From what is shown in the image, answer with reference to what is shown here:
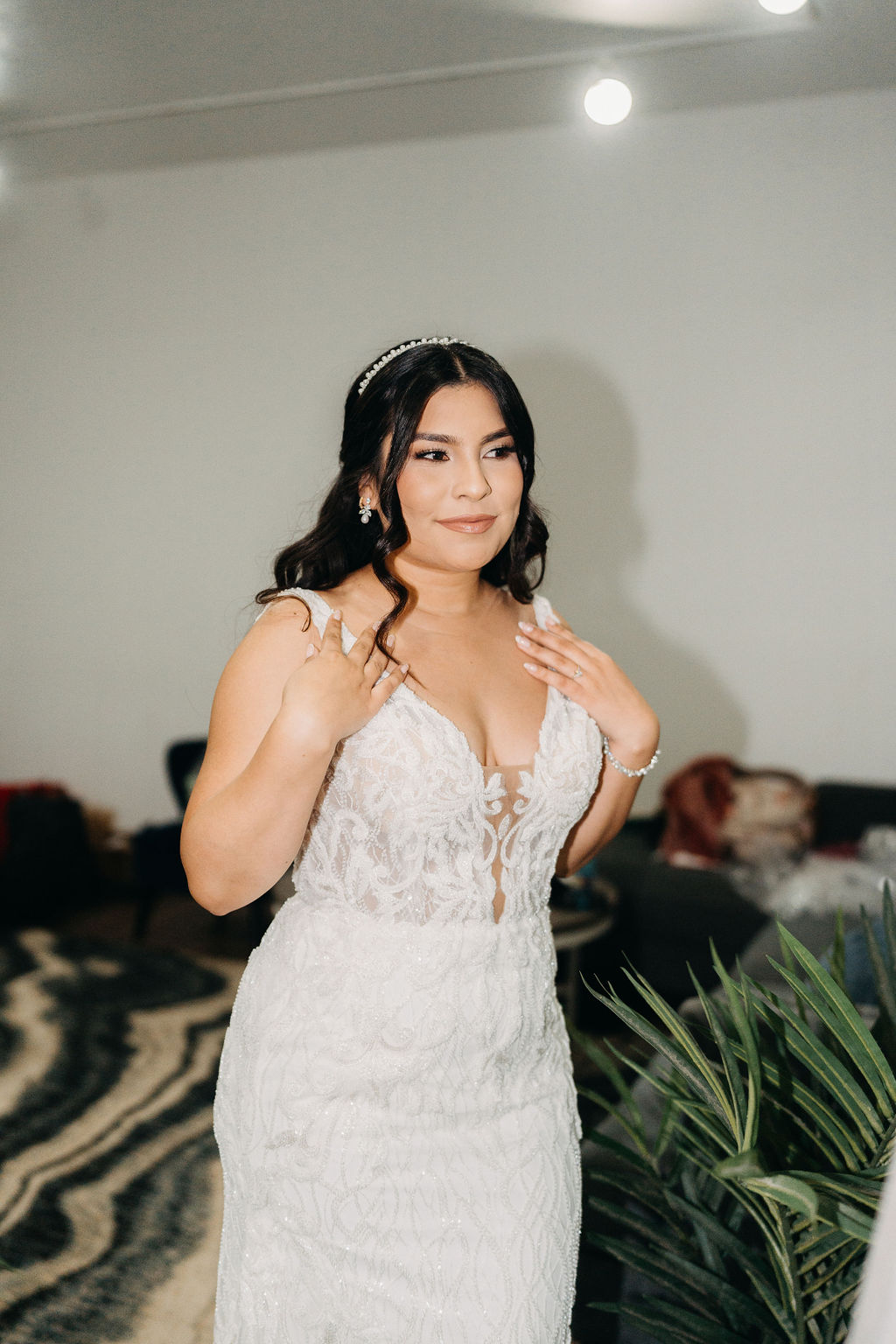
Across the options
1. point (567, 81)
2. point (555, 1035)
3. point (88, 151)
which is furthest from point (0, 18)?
point (555, 1035)

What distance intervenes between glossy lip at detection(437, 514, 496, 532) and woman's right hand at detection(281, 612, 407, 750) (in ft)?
0.64

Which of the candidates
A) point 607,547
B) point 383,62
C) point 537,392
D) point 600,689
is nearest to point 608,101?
point 383,62

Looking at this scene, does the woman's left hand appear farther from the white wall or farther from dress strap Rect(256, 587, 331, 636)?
the white wall

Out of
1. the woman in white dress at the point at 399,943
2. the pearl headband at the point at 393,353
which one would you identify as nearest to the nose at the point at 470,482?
the woman in white dress at the point at 399,943

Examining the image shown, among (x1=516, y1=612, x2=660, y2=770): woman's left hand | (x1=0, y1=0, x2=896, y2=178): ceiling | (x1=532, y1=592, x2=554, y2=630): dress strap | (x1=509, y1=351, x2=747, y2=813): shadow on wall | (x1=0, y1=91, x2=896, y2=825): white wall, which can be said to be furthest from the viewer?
(x1=509, y1=351, x2=747, y2=813): shadow on wall

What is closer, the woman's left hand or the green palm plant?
the green palm plant

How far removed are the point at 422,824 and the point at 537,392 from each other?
3558mm

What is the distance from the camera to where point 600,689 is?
1.62 meters

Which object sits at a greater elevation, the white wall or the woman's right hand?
the white wall

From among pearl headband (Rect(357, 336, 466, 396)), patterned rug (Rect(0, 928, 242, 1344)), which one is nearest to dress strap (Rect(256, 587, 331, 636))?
pearl headband (Rect(357, 336, 466, 396))

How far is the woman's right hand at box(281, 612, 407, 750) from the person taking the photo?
4.16ft

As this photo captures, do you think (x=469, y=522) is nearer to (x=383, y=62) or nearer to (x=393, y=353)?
(x=393, y=353)

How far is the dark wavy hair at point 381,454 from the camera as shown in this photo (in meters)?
1.51

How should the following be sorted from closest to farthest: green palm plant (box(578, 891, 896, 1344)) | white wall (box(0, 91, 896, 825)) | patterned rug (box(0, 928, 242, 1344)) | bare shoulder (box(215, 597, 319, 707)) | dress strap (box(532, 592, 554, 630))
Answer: green palm plant (box(578, 891, 896, 1344)) → bare shoulder (box(215, 597, 319, 707)) → dress strap (box(532, 592, 554, 630)) → patterned rug (box(0, 928, 242, 1344)) → white wall (box(0, 91, 896, 825))
